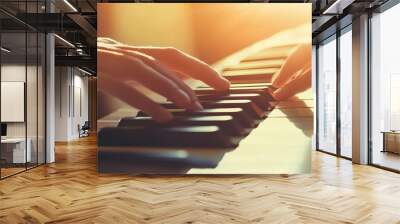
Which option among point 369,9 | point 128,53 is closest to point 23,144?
point 128,53

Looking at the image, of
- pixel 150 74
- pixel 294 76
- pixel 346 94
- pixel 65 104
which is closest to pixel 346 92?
pixel 346 94

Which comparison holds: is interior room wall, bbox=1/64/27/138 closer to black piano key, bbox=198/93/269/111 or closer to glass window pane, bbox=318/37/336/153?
black piano key, bbox=198/93/269/111

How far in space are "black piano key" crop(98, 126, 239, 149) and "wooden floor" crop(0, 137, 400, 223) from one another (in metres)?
0.57

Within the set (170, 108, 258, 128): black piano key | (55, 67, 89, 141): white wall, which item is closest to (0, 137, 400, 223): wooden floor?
(170, 108, 258, 128): black piano key

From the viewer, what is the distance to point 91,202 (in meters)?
4.80

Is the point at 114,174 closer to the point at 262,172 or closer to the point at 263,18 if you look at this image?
the point at 262,172

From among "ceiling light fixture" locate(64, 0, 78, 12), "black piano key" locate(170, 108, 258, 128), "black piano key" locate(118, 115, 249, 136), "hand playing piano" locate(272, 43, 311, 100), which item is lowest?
"black piano key" locate(118, 115, 249, 136)

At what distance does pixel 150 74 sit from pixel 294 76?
8.15ft

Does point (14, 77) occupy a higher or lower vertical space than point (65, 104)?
higher

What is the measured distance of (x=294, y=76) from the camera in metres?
6.70

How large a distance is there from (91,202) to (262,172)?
310 centimetres

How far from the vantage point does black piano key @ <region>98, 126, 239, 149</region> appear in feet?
22.1

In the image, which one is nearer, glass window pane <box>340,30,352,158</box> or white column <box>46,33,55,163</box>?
white column <box>46,33,55,163</box>

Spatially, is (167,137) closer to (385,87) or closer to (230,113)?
(230,113)
